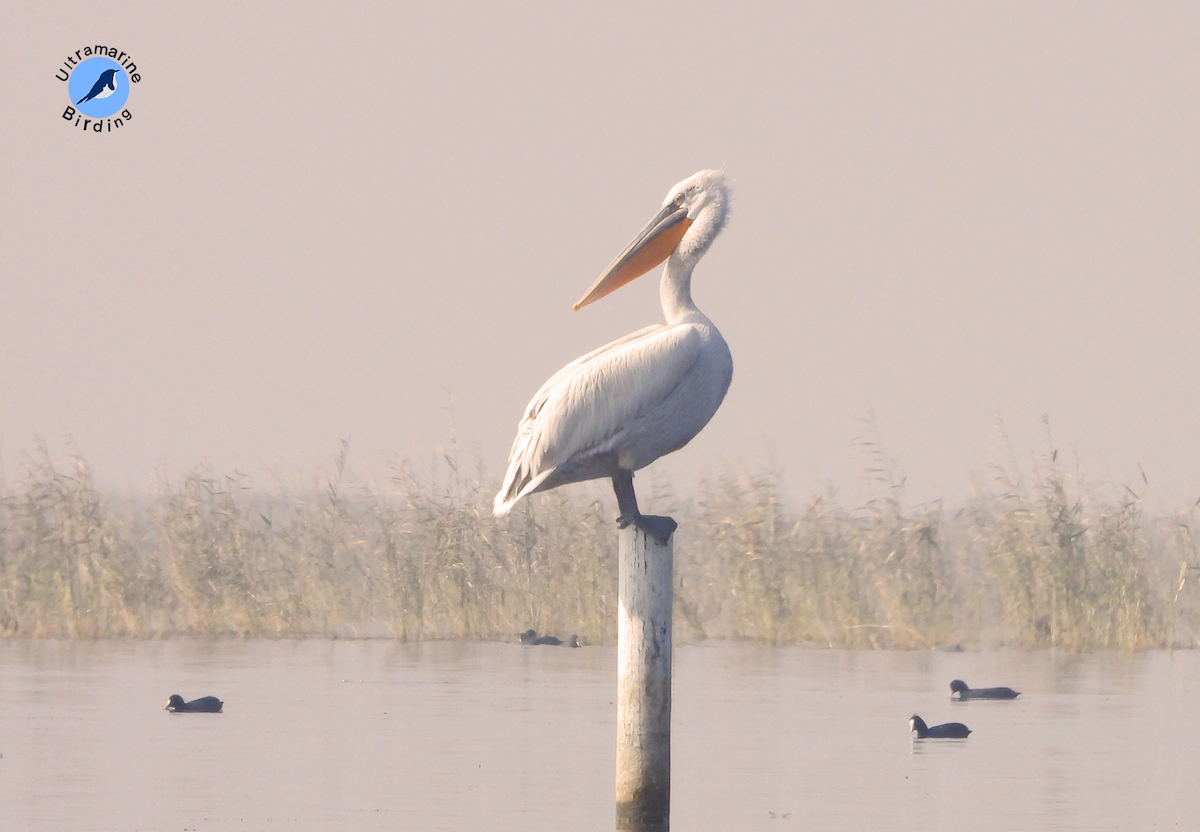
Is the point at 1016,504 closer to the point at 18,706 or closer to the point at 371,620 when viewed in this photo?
the point at 371,620

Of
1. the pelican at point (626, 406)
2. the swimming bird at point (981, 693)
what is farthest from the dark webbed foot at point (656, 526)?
the swimming bird at point (981, 693)

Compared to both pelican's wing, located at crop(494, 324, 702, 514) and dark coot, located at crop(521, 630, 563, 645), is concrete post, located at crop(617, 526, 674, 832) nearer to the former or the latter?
pelican's wing, located at crop(494, 324, 702, 514)

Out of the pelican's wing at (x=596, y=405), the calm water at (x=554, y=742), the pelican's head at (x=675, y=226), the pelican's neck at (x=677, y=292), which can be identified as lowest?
the calm water at (x=554, y=742)

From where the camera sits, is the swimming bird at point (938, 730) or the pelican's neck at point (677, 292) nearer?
the pelican's neck at point (677, 292)

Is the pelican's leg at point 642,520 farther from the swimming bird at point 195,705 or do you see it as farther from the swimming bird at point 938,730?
the swimming bird at point 195,705

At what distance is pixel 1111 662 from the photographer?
1398 cm

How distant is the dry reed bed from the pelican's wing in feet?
22.5

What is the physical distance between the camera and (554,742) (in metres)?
10.4

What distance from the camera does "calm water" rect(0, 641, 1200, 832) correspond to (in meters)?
8.54

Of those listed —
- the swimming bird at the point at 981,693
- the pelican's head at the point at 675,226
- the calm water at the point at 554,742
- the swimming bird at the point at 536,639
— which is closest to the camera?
the pelican's head at the point at 675,226

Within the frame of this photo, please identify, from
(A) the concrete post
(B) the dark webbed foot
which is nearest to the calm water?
(A) the concrete post

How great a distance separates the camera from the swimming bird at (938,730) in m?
10.5

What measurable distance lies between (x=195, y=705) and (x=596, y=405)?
4758 mm

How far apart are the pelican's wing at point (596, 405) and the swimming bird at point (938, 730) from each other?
3.67 m
